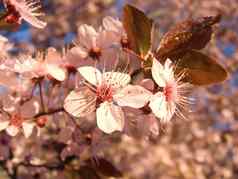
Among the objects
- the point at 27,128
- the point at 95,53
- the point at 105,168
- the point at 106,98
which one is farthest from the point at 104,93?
the point at 105,168

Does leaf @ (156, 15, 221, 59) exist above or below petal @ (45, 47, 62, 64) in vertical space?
above

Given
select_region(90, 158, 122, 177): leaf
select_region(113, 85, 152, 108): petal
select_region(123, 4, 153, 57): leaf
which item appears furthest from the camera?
select_region(90, 158, 122, 177): leaf

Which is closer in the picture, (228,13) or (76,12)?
(228,13)

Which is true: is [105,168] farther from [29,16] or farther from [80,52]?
[29,16]

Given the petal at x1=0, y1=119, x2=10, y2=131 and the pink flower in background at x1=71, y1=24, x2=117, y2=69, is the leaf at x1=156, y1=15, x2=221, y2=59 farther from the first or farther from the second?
the petal at x1=0, y1=119, x2=10, y2=131

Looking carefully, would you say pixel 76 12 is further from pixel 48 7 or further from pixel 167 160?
pixel 167 160

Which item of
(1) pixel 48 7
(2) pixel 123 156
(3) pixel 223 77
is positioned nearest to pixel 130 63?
(3) pixel 223 77

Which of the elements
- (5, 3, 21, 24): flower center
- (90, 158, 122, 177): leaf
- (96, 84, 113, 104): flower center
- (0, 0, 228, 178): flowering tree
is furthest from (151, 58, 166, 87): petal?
(90, 158, 122, 177): leaf
